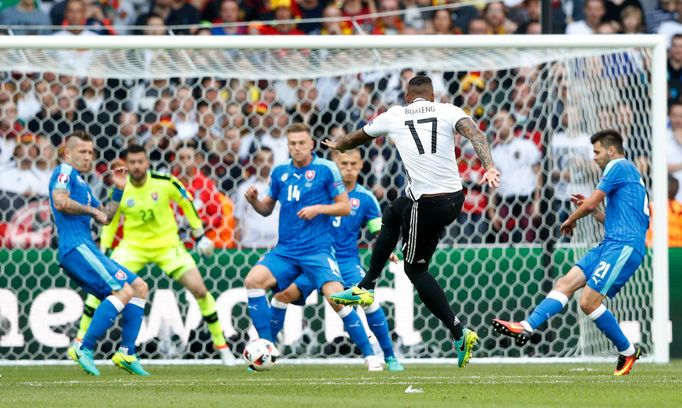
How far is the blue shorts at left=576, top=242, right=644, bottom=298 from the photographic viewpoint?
9.52 m

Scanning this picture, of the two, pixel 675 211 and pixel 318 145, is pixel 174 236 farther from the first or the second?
pixel 675 211

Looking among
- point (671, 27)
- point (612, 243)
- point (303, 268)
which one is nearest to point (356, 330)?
point (303, 268)

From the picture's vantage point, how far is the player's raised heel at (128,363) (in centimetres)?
1018

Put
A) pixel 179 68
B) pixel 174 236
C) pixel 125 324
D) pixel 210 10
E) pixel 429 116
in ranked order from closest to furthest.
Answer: pixel 429 116 < pixel 125 324 < pixel 174 236 < pixel 179 68 < pixel 210 10

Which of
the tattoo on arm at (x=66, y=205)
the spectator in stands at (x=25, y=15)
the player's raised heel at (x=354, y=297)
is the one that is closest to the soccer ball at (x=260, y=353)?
the player's raised heel at (x=354, y=297)

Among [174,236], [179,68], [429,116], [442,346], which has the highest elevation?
[179,68]

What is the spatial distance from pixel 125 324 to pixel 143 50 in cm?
278

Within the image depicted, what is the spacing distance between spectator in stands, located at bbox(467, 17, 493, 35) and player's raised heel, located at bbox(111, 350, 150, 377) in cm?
651

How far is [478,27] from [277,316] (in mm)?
5589

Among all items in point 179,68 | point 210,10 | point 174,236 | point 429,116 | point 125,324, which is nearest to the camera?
point 429,116

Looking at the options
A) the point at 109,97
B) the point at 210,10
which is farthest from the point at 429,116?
the point at 210,10

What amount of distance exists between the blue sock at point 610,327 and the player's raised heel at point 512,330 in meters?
0.98

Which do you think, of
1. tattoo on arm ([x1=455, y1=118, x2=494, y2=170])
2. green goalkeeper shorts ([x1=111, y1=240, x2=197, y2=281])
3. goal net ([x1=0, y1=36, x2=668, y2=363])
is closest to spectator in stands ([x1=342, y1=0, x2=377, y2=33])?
goal net ([x1=0, y1=36, x2=668, y2=363])

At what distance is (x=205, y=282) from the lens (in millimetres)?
12211
